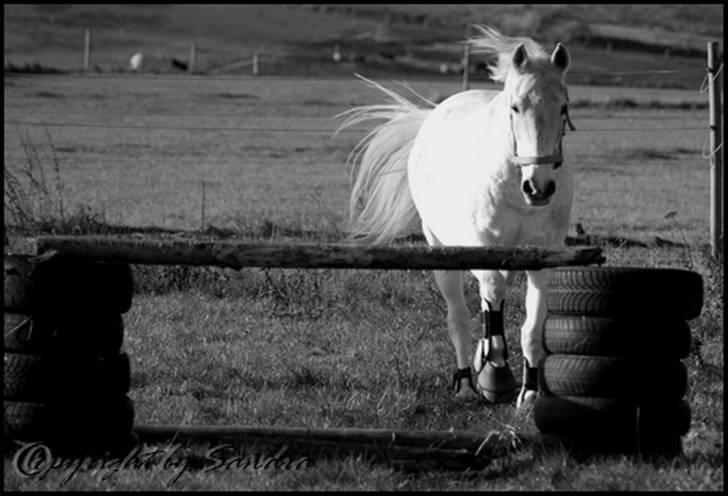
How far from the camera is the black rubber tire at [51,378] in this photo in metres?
5.71

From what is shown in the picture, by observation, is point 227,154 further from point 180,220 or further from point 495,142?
point 495,142

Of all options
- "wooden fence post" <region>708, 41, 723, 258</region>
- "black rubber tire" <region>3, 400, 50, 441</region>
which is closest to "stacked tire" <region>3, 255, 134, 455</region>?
"black rubber tire" <region>3, 400, 50, 441</region>

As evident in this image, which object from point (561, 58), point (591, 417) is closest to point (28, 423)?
point (591, 417)

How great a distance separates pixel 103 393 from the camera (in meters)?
5.81

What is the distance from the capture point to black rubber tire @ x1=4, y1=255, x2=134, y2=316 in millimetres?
5777

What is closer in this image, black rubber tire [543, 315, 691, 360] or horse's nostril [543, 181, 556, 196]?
black rubber tire [543, 315, 691, 360]

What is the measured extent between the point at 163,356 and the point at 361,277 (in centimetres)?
288

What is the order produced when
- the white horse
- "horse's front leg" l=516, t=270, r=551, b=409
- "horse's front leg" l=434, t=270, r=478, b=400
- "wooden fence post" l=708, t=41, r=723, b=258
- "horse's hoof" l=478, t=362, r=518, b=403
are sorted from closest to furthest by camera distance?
the white horse → "horse's front leg" l=516, t=270, r=551, b=409 → "horse's hoof" l=478, t=362, r=518, b=403 → "horse's front leg" l=434, t=270, r=478, b=400 → "wooden fence post" l=708, t=41, r=723, b=258

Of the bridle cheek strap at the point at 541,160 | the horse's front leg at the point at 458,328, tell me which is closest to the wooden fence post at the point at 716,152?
the horse's front leg at the point at 458,328

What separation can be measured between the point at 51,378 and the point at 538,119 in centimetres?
309

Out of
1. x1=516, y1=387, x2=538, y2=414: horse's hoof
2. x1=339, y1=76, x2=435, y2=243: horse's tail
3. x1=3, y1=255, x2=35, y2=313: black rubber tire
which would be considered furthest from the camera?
x1=339, y1=76, x2=435, y2=243: horse's tail

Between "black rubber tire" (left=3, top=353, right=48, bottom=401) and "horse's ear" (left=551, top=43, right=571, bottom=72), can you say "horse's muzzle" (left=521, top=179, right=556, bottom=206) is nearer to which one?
"horse's ear" (left=551, top=43, right=571, bottom=72)

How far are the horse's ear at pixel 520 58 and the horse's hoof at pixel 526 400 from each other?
1.98 metres

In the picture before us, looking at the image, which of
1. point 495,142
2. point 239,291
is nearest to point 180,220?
point 239,291
